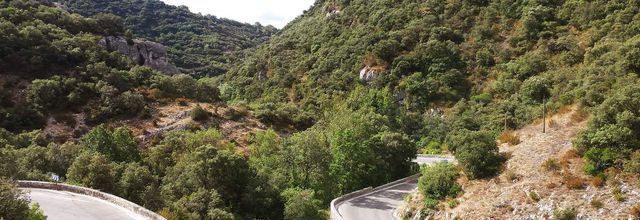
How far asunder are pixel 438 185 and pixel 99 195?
20.1 meters

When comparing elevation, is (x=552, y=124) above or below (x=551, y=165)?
above

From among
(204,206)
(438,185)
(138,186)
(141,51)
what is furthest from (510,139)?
(141,51)

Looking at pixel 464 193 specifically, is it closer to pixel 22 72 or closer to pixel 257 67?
pixel 22 72

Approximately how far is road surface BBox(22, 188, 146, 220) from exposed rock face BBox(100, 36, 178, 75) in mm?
58580

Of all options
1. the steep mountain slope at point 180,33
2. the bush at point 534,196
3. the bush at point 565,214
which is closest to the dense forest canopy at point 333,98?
the bush at point 534,196

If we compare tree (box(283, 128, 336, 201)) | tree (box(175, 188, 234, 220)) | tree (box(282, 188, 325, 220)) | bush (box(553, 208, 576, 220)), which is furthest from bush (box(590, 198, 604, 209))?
tree (box(283, 128, 336, 201))

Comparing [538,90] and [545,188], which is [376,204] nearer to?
[545,188]

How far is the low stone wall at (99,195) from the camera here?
2138 cm

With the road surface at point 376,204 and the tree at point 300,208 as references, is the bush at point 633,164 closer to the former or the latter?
the road surface at point 376,204

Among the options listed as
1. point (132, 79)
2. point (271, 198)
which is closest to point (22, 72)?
point (132, 79)

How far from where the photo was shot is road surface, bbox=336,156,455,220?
104 feet

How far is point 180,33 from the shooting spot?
6703 inches

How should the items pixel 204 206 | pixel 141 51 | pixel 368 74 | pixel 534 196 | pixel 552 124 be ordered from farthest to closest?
pixel 141 51 < pixel 368 74 < pixel 552 124 < pixel 204 206 < pixel 534 196

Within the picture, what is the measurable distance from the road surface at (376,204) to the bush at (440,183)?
10.2 ft
